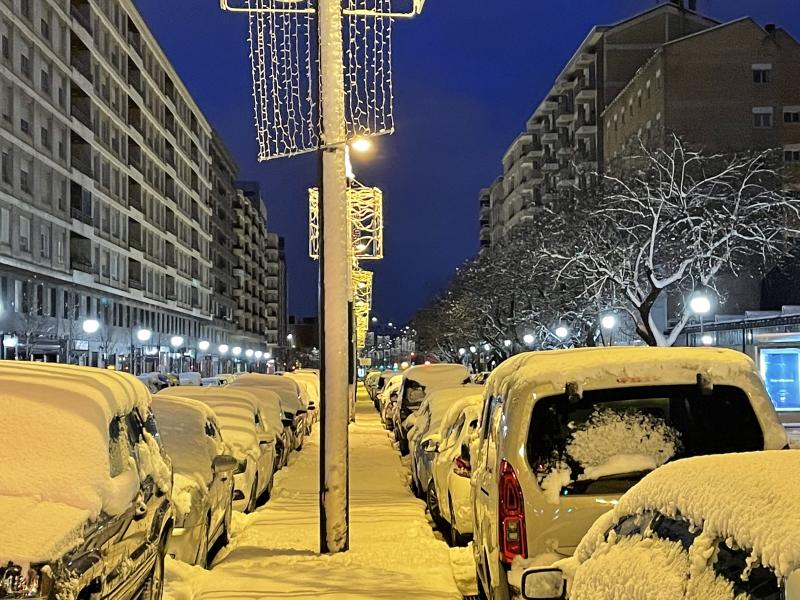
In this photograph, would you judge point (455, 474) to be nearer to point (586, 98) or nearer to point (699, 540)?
point (699, 540)

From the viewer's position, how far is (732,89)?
58219 mm

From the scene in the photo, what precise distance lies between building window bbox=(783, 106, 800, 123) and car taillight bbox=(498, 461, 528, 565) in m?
58.1

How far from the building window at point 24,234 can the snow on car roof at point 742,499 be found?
157 ft

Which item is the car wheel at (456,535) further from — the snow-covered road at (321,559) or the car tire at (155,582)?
the car tire at (155,582)

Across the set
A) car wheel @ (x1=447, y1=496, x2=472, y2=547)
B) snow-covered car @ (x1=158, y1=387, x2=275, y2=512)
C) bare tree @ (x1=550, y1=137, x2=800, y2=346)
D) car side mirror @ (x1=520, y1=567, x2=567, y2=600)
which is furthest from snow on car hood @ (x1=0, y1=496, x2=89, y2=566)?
bare tree @ (x1=550, y1=137, x2=800, y2=346)

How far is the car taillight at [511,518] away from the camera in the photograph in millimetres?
5867

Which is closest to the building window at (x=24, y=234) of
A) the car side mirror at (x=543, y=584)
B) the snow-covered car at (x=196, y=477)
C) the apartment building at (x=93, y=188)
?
the apartment building at (x=93, y=188)

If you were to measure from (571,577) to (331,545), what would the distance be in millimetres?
5621

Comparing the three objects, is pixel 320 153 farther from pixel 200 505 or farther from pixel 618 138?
pixel 618 138

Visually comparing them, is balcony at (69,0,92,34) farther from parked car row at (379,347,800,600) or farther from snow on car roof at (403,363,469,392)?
parked car row at (379,347,800,600)

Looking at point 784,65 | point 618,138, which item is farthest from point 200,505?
point 618,138

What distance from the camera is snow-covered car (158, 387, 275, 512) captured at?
11898 millimetres

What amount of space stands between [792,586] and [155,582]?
4884 mm

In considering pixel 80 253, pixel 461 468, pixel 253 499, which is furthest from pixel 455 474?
pixel 80 253
